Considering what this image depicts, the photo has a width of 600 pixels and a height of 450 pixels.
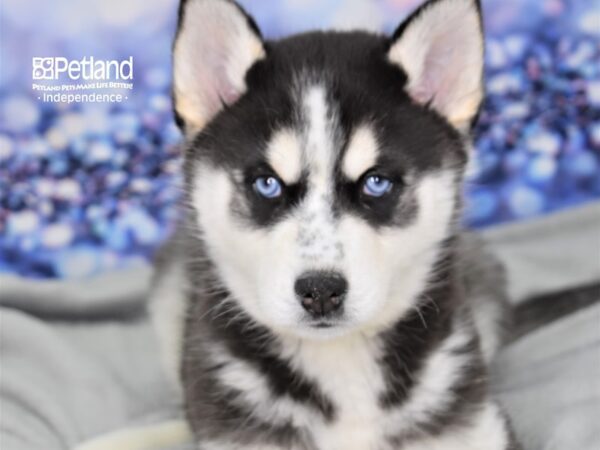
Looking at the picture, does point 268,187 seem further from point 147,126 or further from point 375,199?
point 147,126

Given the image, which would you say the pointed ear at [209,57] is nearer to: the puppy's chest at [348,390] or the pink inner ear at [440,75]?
the pink inner ear at [440,75]

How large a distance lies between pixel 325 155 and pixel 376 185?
0.16m

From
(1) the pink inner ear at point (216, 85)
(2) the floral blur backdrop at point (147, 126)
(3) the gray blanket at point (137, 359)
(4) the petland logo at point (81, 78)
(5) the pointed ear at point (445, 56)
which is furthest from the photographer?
(2) the floral blur backdrop at point (147, 126)

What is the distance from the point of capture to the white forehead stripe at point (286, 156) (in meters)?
2.45

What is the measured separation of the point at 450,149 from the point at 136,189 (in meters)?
2.13

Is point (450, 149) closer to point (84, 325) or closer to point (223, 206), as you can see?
point (223, 206)

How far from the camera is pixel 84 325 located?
4098 millimetres

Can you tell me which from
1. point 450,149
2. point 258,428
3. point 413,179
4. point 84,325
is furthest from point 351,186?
point 84,325

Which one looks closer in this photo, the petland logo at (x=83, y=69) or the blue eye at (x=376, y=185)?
the blue eye at (x=376, y=185)

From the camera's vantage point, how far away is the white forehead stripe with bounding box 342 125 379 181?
2447mm

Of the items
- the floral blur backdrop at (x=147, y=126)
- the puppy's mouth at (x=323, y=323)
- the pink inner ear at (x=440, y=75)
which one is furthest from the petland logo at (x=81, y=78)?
the puppy's mouth at (x=323, y=323)

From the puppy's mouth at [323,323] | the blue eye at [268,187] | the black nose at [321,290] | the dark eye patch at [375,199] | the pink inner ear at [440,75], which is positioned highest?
the pink inner ear at [440,75]

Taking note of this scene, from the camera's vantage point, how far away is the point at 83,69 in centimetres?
382

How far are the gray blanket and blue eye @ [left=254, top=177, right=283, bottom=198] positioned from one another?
1046 mm
